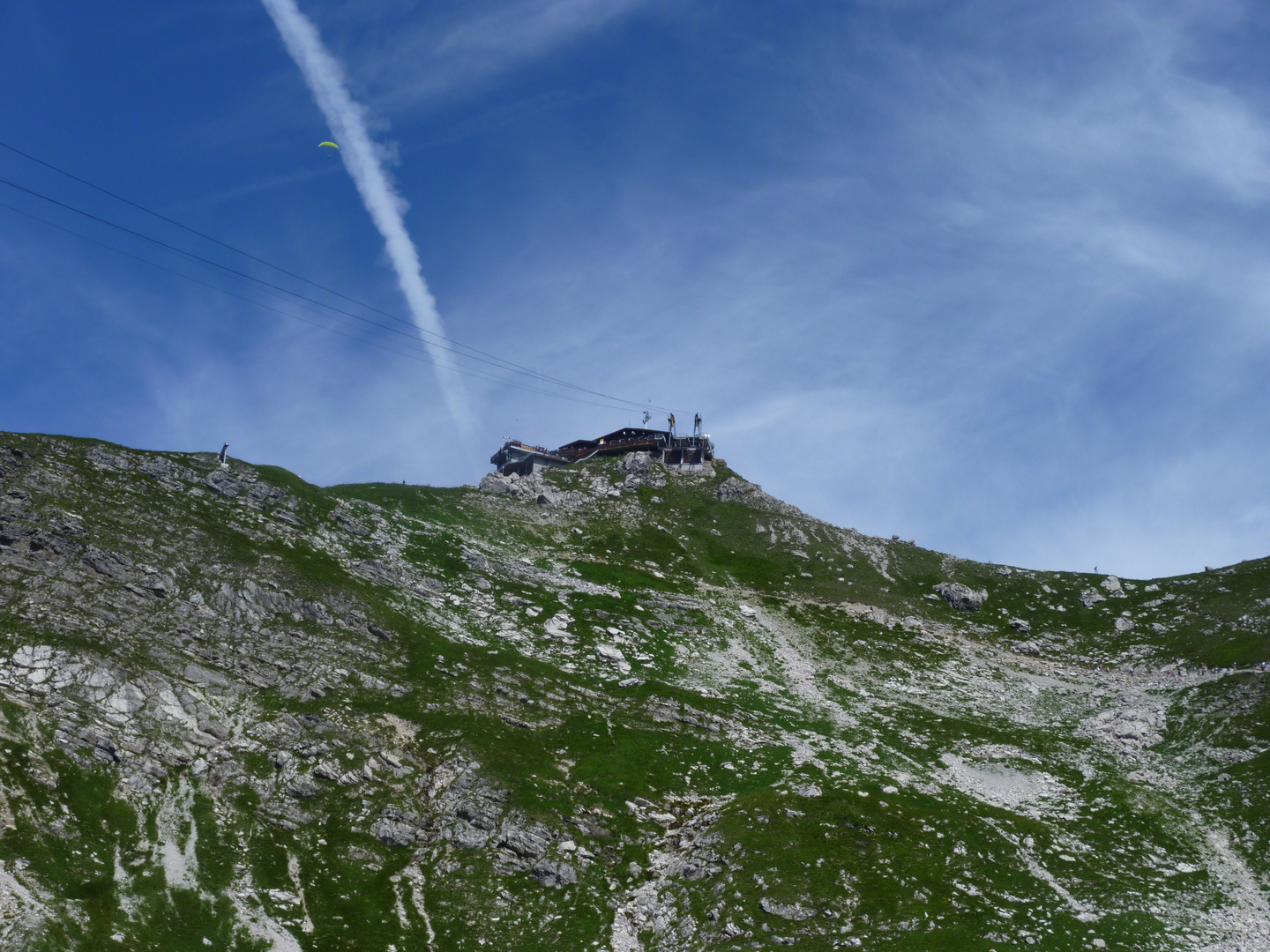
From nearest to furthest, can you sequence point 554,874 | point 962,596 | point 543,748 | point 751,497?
point 554,874 → point 543,748 → point 962,596 → point 751,497

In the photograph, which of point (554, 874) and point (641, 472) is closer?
point (554, 874)

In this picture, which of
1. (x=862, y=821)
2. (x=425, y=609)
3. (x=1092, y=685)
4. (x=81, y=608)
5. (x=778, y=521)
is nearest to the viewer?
(x=862, y=821)

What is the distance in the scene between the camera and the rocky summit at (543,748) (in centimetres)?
5003

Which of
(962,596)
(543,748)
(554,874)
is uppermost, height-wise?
(962,596)

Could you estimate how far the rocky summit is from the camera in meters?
50.0

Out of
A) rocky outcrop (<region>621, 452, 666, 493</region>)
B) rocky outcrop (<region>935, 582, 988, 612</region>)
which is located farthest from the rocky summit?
rocky outcrop (<region>621, 452, 666, 493</region>)

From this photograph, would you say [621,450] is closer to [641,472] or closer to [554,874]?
[641,472]

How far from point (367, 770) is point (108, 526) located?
38.1 m

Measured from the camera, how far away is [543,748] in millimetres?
69812

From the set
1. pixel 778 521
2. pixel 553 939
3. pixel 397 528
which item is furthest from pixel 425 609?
pixel 778 521

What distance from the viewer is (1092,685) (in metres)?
97.8

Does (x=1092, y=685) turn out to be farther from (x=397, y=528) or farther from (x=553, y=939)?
(x=397, y=528)

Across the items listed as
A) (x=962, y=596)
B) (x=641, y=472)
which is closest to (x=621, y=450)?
(x=641, y=472)

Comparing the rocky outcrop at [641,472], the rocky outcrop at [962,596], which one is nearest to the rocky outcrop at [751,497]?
the rocky outcrop at [641,472]
